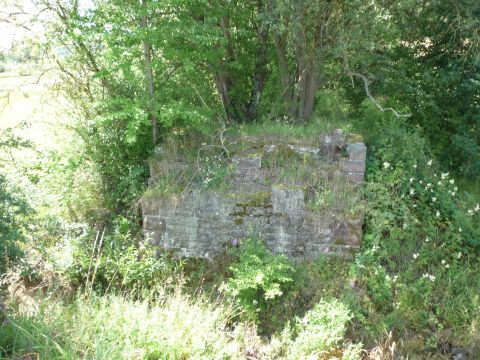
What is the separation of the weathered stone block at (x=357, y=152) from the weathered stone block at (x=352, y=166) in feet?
0.20

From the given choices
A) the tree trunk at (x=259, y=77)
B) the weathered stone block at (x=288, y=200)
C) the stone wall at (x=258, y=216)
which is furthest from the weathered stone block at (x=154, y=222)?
the tree trunk at (x=259, y=77)

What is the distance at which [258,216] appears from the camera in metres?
5.62

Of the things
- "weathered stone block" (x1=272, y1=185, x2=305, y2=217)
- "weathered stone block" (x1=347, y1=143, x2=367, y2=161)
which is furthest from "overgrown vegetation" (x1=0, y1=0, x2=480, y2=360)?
"weathered stone block" (x1=347, y1=143, x2=367, y2=161)

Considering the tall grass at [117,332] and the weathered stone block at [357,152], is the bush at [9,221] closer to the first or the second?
the tall grass at [117,332]

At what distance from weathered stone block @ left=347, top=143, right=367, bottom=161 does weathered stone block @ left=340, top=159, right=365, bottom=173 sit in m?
0.06

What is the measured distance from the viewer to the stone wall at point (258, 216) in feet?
18.1

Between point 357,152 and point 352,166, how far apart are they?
23cm

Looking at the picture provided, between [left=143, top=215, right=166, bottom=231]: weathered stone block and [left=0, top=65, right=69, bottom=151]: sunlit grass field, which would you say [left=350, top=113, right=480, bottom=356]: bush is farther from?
[left=0, top=65, right=69, bottom=151]: sunlit grass field

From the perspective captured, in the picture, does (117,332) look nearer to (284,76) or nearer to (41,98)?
(41,98)

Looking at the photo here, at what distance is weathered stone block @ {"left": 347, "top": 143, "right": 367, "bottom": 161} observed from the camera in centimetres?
582

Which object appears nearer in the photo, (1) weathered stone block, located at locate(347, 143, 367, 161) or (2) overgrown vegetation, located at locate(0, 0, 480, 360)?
(2) overgrown vegetation, located at locate(0, 0, 480, 360)

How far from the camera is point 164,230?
5805 millimetres

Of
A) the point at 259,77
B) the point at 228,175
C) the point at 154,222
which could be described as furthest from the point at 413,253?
the point at 259,77

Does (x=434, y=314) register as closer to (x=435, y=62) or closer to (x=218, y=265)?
(x=218, y=265)
